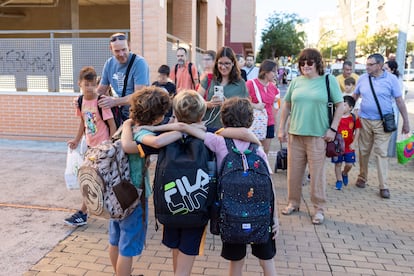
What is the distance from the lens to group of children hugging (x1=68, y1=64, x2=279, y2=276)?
2.44 meters

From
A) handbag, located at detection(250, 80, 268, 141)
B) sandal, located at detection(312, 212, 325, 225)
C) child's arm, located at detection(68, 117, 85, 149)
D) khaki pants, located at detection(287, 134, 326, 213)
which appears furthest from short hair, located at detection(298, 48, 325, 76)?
child's arm, located at detection(68, 117, 85, 149)

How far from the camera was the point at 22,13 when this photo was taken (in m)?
14.9

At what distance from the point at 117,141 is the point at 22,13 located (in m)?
14.5

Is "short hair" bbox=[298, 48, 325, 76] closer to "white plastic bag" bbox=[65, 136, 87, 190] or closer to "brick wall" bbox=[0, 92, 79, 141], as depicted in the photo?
"white plastic bag" bbox=[65, 136, 87, 190]

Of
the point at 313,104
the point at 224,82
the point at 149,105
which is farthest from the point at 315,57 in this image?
the point at 149,105

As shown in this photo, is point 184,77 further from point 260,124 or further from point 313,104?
point 313,104

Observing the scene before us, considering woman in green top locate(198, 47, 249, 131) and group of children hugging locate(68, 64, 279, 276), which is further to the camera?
woman in green top locate(198, 47, 249, 131)

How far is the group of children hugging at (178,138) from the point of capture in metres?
2.44

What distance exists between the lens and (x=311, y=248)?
150 inches

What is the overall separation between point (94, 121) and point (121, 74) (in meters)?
0.53

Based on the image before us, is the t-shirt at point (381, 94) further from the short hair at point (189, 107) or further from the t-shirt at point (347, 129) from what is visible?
the short hair at point (189, 107)

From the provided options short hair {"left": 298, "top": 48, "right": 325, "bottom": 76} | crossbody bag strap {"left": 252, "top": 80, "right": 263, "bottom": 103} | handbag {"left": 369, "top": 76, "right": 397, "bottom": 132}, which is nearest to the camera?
short hair {"left": 298, "top": 48, "right": 325, "bottom": 76}

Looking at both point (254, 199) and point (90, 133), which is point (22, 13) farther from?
point (254, 199)

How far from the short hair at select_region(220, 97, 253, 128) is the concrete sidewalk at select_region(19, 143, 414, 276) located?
1463 mm
